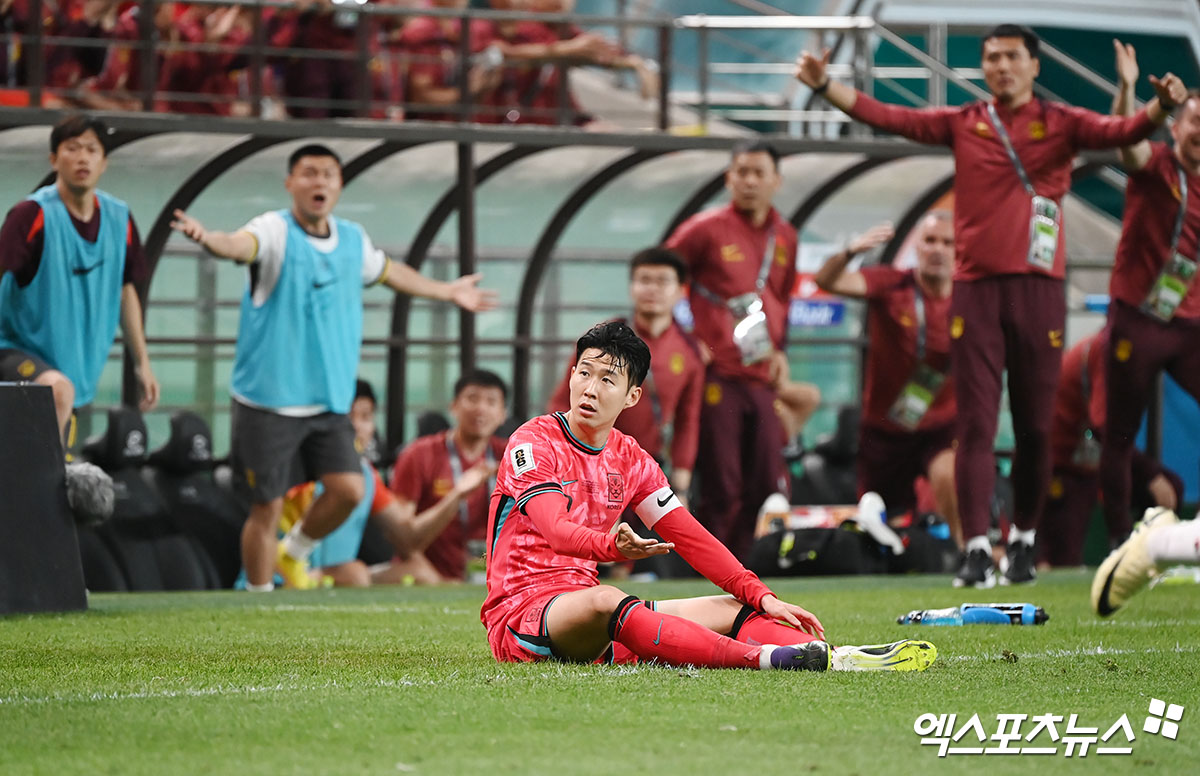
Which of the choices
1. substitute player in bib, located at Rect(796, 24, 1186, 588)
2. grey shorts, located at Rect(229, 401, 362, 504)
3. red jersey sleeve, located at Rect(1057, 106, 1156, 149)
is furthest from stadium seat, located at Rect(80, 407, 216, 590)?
red jersey sleeve, located at Rect(1057, 106, 1156, 149)

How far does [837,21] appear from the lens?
1231 cm

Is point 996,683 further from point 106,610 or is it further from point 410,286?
point 410,286

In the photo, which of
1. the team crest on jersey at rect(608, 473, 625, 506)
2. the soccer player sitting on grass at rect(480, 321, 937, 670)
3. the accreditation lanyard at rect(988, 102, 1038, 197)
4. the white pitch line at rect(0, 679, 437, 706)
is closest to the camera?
the white pitch line at rect(0, 679, 437, 706)

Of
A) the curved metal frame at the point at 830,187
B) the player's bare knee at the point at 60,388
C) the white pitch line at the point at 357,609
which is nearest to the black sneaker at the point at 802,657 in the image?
the white pitch line at the point at 357,609

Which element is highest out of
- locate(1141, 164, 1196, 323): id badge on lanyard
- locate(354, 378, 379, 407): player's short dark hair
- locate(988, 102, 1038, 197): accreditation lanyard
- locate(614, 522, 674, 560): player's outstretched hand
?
locate(988, 102, 1038, 197): accreditation lanyard

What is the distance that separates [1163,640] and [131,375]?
23.5 feet

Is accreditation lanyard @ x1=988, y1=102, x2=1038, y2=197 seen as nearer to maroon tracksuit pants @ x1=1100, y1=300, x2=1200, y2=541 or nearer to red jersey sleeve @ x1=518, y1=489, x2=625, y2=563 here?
maroon tracksuit pants @ x1=1100, y1=300, x2=1200, y2=541

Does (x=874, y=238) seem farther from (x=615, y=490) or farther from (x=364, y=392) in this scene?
(x=615, y=490)

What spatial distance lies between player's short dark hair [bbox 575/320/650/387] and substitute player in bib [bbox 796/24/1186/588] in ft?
12.6

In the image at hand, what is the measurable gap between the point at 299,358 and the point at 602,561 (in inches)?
189

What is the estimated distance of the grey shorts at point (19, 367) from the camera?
25.7 feet

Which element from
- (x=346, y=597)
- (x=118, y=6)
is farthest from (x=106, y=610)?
(x=118, y=6)

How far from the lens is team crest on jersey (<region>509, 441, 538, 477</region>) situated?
15.4ft

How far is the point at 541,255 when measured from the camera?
1195 cm
